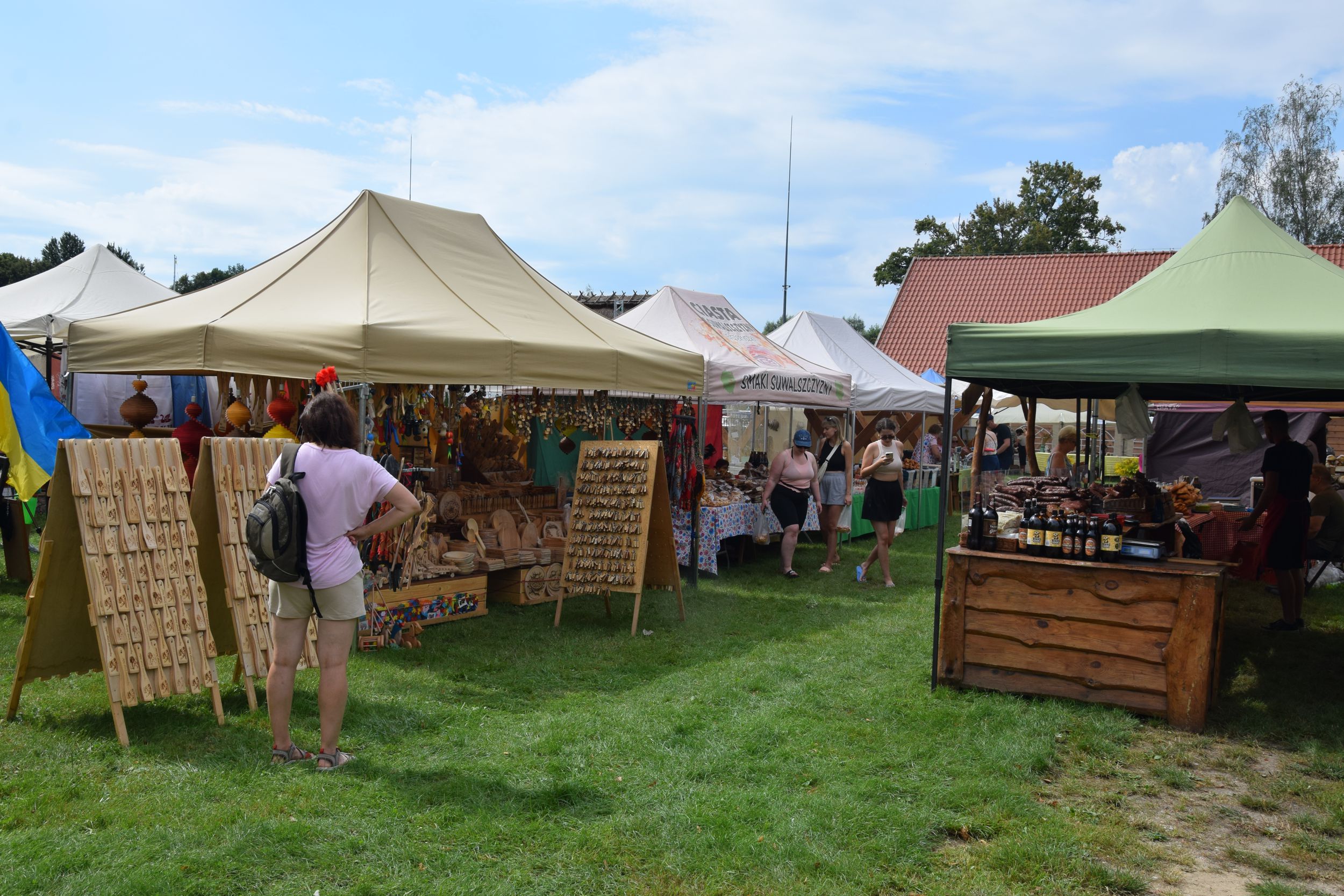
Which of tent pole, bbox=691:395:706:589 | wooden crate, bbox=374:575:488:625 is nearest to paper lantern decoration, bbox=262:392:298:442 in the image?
wooden crate, bbox=374:575:488:625

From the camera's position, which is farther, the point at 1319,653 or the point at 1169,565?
the point at 1319,653

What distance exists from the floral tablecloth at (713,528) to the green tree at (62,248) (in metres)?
34.9

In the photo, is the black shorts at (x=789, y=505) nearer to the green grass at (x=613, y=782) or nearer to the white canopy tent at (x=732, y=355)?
the white canopy tent at (x=732, y=355)

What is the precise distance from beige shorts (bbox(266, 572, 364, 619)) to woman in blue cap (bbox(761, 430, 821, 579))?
6.22m

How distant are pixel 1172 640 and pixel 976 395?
243 cm

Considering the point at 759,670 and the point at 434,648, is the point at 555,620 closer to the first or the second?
the point at 434,648

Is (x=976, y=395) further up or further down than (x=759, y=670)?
further up

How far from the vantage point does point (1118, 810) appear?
402 centimetres

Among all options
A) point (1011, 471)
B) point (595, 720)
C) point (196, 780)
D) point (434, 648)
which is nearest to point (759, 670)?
point (595, 720)

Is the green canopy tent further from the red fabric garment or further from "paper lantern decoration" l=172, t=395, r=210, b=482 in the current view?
"paper lantern decoration" l=172, t=395, r=210, b=482

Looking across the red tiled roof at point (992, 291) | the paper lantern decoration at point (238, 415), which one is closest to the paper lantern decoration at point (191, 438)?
the paper lantern decoration at point (238, 415)

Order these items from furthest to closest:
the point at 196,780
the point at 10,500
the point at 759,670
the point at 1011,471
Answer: the point at 1011,471
the point at 10,500
the point at 759,670
the point at 196,780

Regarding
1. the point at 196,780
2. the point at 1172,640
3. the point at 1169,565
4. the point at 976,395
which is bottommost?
the point at 196,780

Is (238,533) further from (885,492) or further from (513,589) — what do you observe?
(885,492)
